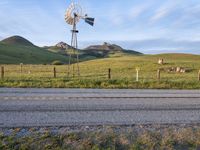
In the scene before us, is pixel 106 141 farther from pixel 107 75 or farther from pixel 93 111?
pixel 107 75

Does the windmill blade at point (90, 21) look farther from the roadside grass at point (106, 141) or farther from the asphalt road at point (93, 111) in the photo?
the roadside grass at point (106, 141)

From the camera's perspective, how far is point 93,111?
36.5 feet

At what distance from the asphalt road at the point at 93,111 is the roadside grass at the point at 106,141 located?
1356 mm

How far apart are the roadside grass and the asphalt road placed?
4.45 ft

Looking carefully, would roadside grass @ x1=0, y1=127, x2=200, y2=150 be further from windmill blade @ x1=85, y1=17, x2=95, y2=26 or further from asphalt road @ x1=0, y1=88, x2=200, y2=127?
windmill blade @ x1=85, y1=17, x2=95, y2=26

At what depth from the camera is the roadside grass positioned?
7.00 meters

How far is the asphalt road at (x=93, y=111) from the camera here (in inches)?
374

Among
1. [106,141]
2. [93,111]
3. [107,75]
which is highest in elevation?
[107,75]

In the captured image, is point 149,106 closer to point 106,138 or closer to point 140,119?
point 140,119

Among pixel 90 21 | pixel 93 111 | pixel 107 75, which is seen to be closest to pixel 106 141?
pixel 93 111

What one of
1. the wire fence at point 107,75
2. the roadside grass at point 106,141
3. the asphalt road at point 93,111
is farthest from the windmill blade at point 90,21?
the roadside grass at point 106,141

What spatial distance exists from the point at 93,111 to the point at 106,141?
12.2ft

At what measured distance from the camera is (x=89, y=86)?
21719 mm

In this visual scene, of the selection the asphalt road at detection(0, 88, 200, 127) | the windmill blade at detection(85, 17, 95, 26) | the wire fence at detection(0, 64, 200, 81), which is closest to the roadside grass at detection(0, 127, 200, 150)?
the asphalt road at detection(0, 88, 200, 127)
